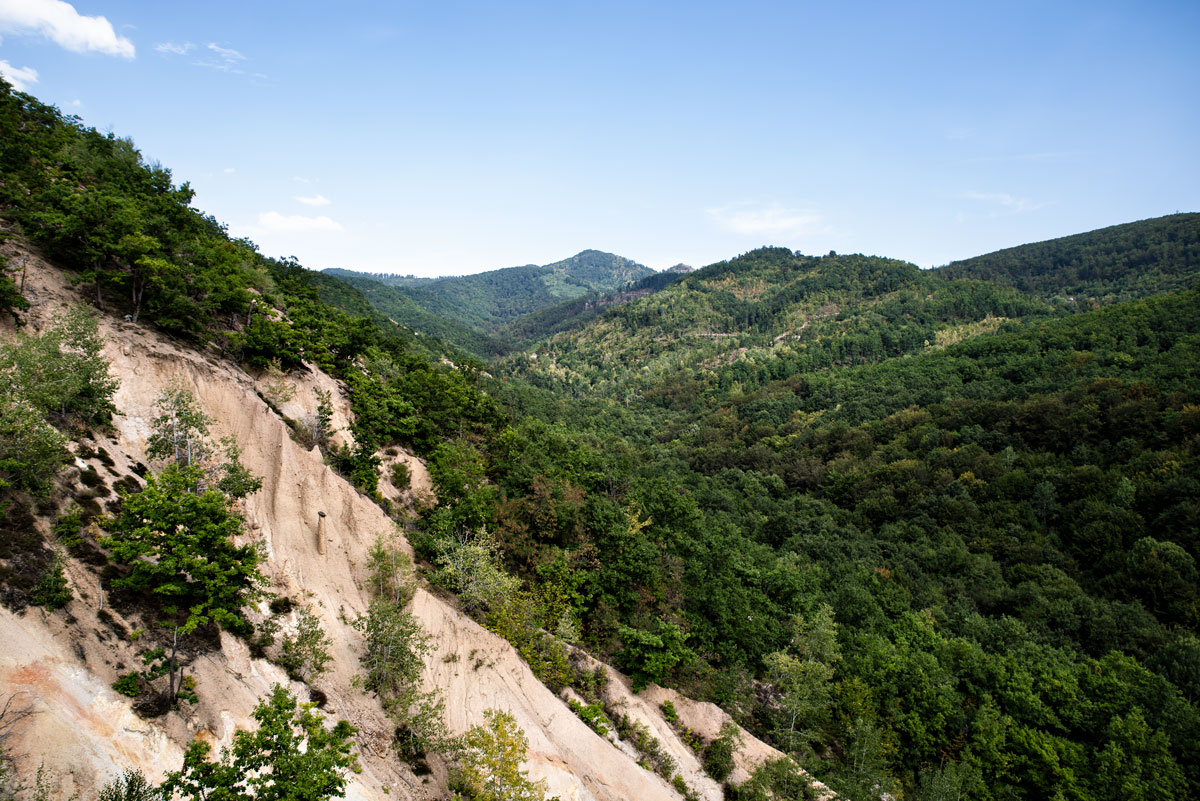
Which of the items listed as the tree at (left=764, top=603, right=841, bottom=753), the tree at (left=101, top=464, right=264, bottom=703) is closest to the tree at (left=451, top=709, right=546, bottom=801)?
the tree at (left=101, top=464, right=264, bottom=703)

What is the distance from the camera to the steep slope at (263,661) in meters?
14.4

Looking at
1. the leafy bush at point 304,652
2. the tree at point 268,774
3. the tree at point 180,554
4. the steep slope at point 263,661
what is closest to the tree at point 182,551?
the tree at point 180,554

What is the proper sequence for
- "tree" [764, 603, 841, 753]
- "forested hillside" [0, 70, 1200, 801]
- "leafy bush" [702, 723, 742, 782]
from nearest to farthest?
"forested hillside" [0, 70, 1200, 801]
"leafy bush" [702, 723, 742, 782]
"tree" [764, 603, 841, 753]

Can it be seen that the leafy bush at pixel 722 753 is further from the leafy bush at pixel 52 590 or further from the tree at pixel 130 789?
the leafy bush at pixel 52 590

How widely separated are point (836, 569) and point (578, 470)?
111 feet

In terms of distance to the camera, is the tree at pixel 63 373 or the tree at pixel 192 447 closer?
the tree at pixel 63 373

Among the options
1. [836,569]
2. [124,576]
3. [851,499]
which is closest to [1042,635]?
[836,569]

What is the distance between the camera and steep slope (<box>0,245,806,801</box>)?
1441 cm

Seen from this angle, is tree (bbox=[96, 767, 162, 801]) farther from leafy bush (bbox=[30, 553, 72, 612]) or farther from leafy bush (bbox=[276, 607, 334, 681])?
leafy bush (bbox=[276, 607, 334, 681])

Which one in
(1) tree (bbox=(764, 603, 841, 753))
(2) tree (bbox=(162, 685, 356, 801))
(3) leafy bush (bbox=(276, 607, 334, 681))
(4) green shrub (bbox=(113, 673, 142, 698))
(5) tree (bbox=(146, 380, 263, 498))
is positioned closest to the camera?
(2) tree (bbox=(162, 685, 356, 801))

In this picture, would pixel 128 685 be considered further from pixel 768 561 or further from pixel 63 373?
pixel 768 561

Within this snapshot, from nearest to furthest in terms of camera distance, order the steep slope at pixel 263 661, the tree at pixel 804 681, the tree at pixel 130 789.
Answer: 1. the tree at pixel 130 789
2. the steep slope at pixel 263 661
3. the tree at pixel 804 681

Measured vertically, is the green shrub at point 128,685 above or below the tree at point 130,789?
above

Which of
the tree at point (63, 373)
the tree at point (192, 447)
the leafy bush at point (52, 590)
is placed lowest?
the leafy bush at point (52, 590)
